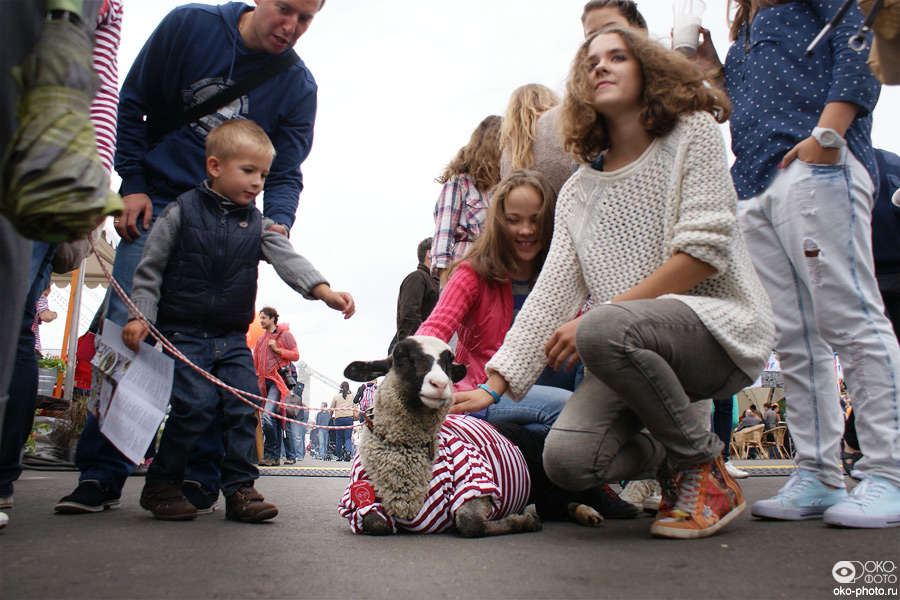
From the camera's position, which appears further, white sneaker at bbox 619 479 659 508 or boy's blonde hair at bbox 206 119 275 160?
white sneaker at bbox 619 479 659 508

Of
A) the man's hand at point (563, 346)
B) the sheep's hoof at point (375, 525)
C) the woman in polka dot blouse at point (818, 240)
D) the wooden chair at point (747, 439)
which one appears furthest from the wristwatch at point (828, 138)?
the wooden chair at point (747, 439)

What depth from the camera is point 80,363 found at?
7762 mm

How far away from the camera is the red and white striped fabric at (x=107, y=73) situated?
2549 mm

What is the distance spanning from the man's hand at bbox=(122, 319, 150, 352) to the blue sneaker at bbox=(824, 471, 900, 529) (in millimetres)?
2672

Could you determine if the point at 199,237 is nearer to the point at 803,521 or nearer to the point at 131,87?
the point at 131,87

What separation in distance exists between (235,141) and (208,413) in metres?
1.18

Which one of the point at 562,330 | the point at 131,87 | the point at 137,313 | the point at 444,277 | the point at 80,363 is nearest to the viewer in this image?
the point at 562,330

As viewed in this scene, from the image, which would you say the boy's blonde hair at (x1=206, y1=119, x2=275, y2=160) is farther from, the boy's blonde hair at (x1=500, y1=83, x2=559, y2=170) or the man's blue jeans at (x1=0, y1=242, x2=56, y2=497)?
the boy's blonde hair at (x1=500, y1=83, x2=559, y2=170)

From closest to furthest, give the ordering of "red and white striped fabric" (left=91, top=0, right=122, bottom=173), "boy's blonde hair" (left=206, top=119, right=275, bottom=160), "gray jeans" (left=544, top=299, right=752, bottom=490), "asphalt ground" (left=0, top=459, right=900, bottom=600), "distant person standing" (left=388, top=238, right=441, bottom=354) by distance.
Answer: "asphalt ground" (left=0, top=459, right=900, bottom=600)
"gray jeans" (left=544, top=299, right=752, bottom=490)
"red and white striped fabric" (left=91, top=0, right=122, bottom=173)
"boy's blonde hair" (left=206, top=119, right=275, bottom=160)
"distant person standing" (left=388, top=238, right=441, bottom=354)

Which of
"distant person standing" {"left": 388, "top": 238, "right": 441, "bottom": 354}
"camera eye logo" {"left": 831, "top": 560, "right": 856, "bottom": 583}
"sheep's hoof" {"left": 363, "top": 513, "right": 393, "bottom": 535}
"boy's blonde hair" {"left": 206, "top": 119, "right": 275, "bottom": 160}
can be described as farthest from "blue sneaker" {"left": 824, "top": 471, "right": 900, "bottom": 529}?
"distant person standing" {"left": 388, "top": 238, "right": 441, "bottom": 354}

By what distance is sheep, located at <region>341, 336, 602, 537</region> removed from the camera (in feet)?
8.67

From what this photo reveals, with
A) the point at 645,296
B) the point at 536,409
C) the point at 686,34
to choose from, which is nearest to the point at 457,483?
the point at 536,409

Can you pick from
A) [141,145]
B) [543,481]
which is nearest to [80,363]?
[141,145]

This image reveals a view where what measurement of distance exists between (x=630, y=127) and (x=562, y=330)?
0.88 meters
